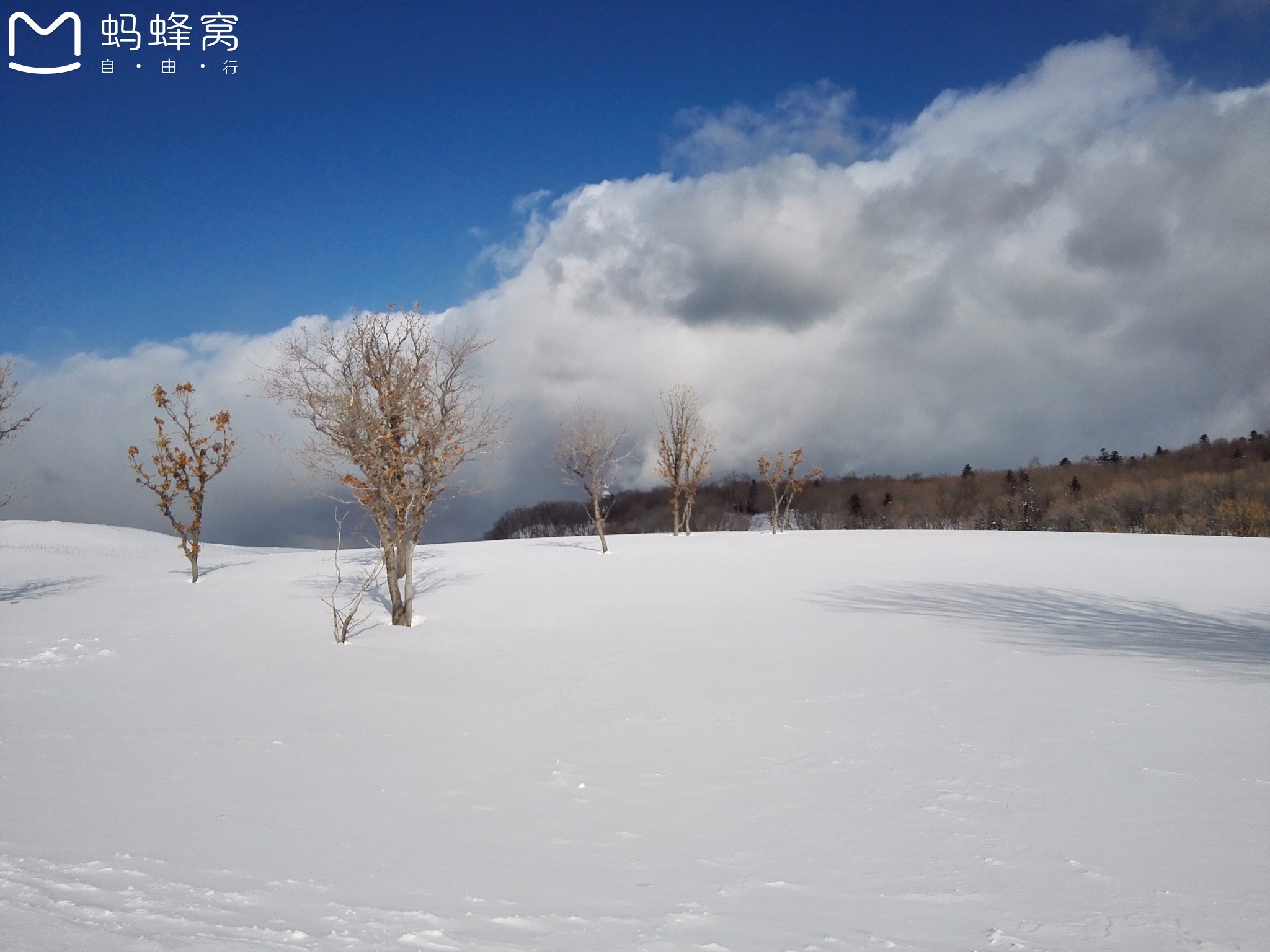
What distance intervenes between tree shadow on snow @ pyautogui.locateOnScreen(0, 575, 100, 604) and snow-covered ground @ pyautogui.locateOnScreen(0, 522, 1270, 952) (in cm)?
675

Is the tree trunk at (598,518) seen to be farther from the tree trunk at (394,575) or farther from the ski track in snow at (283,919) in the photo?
the ski track in snow at (283,919)

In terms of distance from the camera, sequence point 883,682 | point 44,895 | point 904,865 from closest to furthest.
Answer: point 44,895
point 904,865
point 883,682

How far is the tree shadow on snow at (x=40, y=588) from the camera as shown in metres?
23.8

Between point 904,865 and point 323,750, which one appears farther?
point 323,750

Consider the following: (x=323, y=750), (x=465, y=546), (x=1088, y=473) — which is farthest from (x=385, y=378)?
(x=1088, y=473)

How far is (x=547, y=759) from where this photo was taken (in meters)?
8.52

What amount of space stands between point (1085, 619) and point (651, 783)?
1333 centimetres

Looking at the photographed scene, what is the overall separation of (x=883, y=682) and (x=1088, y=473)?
83.3 m

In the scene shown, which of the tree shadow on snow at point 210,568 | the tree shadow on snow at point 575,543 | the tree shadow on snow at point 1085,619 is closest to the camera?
the tree shadow on snow at point 1085,619

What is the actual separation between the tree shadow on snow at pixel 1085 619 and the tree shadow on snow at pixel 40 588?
23.1 meters

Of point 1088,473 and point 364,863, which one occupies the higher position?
point 1088,473

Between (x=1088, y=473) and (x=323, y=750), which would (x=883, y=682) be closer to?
(x=323, y=750)

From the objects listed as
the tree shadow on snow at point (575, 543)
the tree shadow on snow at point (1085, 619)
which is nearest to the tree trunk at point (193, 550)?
the tree shadow on snow at point (575, 543)

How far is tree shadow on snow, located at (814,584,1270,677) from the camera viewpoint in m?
13.2
